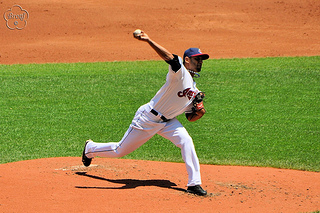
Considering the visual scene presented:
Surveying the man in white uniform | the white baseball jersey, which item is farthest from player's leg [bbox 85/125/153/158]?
the white baseball jersey

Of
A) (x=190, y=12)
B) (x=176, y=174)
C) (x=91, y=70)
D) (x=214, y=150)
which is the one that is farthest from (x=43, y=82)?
(x=190, y=12)

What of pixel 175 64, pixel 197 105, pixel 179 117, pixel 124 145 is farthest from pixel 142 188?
pixel 179 117

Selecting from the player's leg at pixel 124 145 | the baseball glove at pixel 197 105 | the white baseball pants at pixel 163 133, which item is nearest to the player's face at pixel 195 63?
the baseball glove at pixel 197 105

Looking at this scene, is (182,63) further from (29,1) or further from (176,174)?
(29,1)

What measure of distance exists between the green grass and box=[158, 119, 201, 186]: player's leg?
2.04m

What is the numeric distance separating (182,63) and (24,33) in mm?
15380

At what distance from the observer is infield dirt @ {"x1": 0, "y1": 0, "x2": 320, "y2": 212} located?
227 inches

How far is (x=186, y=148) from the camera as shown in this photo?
6.11 meters

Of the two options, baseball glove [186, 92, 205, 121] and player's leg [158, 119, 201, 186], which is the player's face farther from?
player's leg [158, 119, 201, 186]

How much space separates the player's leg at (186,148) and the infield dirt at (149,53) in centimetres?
25

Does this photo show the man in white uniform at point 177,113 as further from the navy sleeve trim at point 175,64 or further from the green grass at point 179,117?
the green grass at point 179,117

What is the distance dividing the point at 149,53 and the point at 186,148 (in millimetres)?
11761

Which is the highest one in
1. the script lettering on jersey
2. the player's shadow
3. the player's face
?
the player's face

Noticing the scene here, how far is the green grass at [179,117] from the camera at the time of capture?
8758 mm
